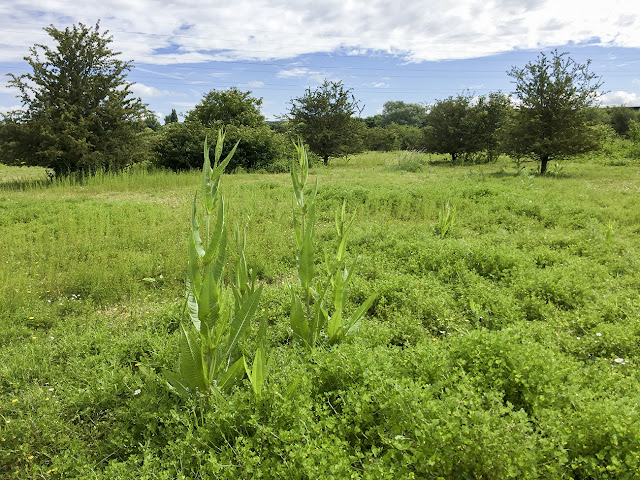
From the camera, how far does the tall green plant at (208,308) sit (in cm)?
216

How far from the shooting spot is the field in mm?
1905

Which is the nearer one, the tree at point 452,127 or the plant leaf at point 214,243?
the plant leaf at point 214,243

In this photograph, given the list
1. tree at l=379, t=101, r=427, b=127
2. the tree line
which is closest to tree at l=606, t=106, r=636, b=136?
the tree line

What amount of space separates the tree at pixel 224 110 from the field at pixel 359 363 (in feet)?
41.2

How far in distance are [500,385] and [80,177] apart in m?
13.9

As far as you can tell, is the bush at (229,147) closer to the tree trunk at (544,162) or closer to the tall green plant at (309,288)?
the tree trunk at (544,162)

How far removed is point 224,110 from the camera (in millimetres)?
18312

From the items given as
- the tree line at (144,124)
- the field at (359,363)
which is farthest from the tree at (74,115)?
the field at (359,363)

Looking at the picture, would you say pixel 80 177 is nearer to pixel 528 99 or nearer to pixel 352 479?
pixel 352 479

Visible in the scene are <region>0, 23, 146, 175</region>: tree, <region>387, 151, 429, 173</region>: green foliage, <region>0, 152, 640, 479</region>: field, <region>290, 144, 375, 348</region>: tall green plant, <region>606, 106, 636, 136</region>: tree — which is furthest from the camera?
<region>606, 106, 636, 136</region>: tree

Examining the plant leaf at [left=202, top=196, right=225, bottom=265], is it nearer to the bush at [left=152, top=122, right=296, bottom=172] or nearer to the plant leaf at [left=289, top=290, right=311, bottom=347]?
the plant leaf at [left=289, top=290, right=311, bottom=347]

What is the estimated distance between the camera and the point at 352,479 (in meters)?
1.74

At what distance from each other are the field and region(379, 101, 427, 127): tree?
176 feet

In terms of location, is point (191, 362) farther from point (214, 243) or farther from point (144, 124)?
point (144, 124)
